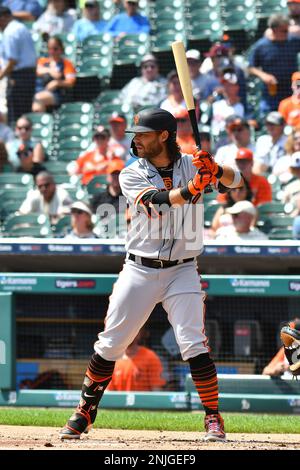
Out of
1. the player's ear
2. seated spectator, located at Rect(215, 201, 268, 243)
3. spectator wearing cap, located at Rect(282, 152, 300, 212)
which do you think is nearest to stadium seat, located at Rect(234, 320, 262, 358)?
seated spectator, located at Rect(215, 201, 268, 243)

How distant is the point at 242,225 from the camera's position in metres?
8.83

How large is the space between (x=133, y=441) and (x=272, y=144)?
18.0 feet

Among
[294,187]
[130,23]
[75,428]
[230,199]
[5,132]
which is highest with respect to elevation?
[130,23]

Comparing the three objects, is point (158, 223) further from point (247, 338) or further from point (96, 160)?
point (96, 160)

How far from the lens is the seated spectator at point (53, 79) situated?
12625 mm

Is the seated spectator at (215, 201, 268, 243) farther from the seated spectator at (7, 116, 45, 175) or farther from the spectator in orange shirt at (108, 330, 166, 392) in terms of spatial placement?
the seated spectator at (7, 116, 45, 175)

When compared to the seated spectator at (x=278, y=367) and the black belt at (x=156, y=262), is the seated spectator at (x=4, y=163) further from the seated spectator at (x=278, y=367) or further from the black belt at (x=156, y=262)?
the black belt at (x=156, y=262)

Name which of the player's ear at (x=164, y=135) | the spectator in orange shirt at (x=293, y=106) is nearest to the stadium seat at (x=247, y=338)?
the player's ear at (x=164, y=135)

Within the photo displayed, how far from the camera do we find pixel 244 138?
10.5 m

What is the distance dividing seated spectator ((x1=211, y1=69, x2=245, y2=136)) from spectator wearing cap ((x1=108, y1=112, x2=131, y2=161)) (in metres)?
0.94

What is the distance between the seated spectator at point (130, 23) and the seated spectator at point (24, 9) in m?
1.36

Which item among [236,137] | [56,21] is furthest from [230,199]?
[56,21]

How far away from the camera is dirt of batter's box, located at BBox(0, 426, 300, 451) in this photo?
5379 millimetres

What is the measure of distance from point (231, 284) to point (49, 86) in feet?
17.8
